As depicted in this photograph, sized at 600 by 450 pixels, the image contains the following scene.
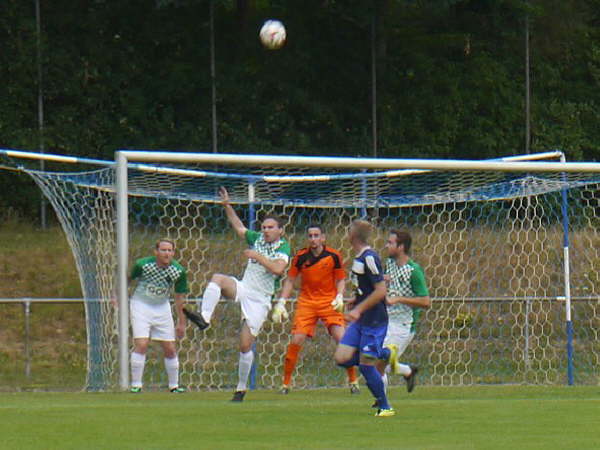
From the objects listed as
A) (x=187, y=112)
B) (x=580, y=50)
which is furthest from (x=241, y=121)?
(x=580, y=50)

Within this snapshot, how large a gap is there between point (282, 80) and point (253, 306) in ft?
34.8

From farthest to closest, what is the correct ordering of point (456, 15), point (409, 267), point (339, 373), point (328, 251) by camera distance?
point (456, 15) < point (339, 373) < point (328, 251) < point (409, 267)

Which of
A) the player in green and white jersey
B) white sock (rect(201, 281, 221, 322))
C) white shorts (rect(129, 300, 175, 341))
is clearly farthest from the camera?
white shorts (rect(129, 300, 175, 341))

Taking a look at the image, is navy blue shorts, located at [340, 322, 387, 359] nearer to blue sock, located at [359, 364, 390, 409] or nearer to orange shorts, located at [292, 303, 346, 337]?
blue sock, located at [359, 364, 390, 409]

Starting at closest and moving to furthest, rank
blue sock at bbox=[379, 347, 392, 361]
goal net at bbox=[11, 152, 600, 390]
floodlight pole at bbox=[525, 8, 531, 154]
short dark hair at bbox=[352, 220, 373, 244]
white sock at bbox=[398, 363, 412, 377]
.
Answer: short dark hair at bbox=[352, 220, 373, 244] < blue sock at bbox=[379, 347, 392, 361] < white sock at bbox=[398, 363, 412, 377] < goal net at bbox=[11, 152, 600, 390] < floodlight pole at bbox=[525, 8, 531, 154]

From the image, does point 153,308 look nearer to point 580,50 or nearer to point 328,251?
point 328,251

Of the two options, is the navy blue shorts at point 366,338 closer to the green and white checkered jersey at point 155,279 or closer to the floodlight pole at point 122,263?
the floodlight pole at point 122,263

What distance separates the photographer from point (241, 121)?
21.7 m

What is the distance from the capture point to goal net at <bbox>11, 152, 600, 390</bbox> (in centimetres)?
1383

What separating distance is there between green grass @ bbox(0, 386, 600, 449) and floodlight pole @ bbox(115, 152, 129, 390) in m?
0.43

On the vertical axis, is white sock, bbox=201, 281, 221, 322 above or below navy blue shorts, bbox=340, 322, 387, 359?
above

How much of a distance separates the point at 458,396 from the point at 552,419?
2.96m

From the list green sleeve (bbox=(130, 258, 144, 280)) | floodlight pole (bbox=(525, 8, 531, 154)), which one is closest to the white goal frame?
green sleeve (bbox=(130, 258, 144, 280))

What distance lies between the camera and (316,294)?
12.6 metres
